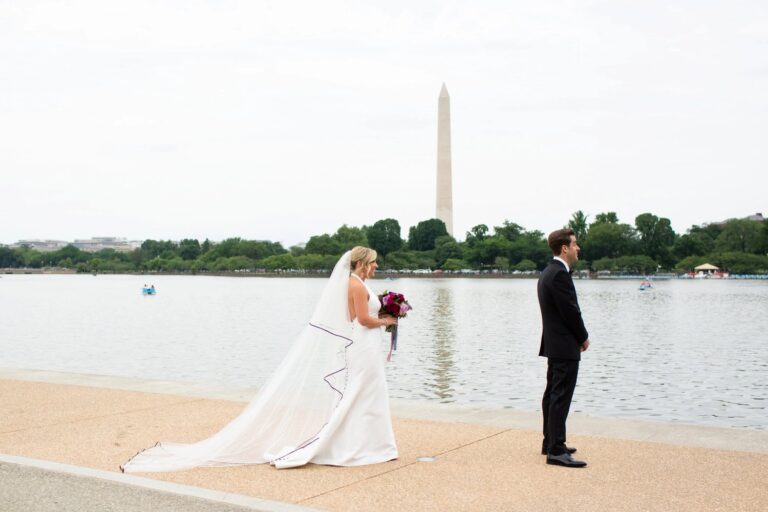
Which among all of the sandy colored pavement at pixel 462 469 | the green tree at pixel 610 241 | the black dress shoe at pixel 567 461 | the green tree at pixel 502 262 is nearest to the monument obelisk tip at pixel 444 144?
the green tree at pixel 502 262

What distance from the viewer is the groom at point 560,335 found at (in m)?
8.99

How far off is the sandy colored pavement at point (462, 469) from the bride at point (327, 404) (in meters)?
0.24

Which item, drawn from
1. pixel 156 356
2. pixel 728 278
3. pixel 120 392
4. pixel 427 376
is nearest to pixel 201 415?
pixel 120 392

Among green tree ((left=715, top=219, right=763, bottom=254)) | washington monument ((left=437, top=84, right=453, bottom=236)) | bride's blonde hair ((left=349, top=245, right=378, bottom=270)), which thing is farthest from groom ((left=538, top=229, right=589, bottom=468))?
green tree ((left=715, top=219, right=763, bottom=254))

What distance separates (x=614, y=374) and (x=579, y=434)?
16575mm

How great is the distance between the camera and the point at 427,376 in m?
25.0

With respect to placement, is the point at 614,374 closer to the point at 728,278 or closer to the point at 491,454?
the point at 491,454

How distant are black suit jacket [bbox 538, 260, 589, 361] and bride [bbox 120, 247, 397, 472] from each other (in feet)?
5.69

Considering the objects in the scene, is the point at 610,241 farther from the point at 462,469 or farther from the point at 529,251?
the point at 462,469

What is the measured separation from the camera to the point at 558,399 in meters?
9.04

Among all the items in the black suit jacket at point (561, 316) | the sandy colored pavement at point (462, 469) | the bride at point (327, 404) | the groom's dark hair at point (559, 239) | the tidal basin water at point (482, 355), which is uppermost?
the groom's dark hair at point (559, 239)

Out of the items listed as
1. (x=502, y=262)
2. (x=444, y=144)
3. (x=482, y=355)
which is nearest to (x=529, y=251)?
(x=502, y=262)

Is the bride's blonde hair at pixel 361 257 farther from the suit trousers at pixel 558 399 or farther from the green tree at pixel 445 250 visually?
the green tree at pixel 445 250

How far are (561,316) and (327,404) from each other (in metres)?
2.74
